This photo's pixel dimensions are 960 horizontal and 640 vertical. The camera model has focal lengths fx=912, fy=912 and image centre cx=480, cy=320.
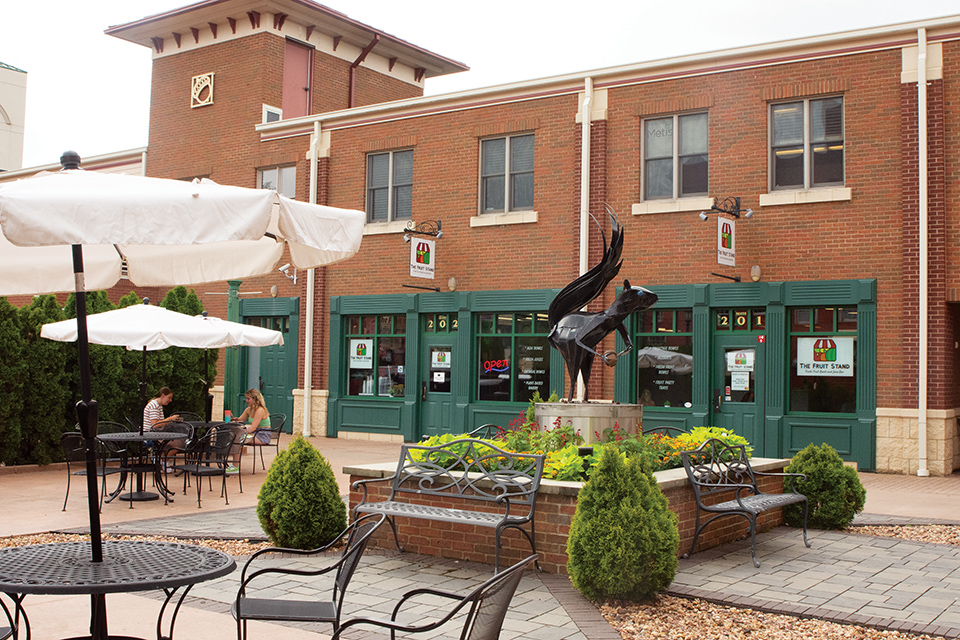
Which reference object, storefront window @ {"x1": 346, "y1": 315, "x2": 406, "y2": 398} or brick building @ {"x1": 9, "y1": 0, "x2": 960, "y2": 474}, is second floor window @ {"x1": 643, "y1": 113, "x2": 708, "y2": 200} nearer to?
brick building @ {"x1": 9, "y1": 0, "x2": 960, "y2": 474}

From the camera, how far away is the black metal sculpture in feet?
31.9

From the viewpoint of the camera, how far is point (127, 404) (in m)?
15.5

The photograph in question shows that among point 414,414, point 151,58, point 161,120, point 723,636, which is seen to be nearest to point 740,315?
point 414,414

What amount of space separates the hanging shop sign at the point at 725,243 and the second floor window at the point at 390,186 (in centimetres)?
735

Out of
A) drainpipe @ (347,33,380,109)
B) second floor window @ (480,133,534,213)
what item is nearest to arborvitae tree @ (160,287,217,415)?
second floor window @ (480,133,534,213)

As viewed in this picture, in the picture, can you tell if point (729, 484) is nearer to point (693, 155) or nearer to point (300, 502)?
point (300, 502)

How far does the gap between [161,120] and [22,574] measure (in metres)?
23.3

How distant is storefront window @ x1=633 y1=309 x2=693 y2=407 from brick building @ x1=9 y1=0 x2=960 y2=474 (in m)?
0.04

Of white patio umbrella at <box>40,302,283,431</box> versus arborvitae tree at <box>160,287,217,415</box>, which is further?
arborvitae tree at <box>160,287,217,415</box>

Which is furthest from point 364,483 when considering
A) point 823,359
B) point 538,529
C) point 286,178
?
point 286,178

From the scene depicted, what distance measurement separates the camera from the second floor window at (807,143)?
15.9m

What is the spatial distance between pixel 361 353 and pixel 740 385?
863 cm

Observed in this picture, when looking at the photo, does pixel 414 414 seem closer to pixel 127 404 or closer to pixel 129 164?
pixel 127 404

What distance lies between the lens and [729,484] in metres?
8.55
